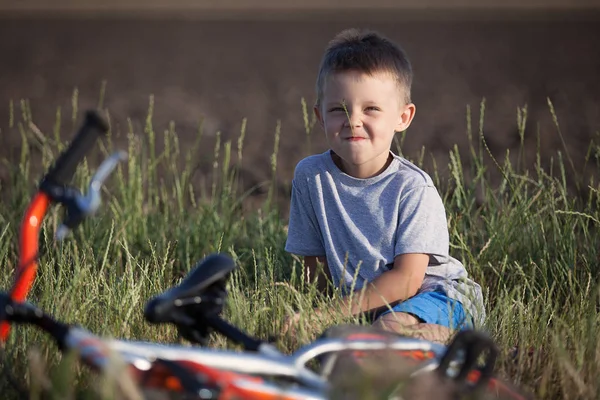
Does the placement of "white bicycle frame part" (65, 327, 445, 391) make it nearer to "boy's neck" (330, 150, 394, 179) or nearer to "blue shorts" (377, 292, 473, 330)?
"blue shorts" (377, 292, 473, 330)


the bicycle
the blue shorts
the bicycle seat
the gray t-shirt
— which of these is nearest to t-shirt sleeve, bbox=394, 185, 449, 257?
the gray t-shirt

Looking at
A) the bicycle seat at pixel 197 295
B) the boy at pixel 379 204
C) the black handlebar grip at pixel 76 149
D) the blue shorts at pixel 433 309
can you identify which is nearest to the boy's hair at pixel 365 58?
the boy at pixel 379 204

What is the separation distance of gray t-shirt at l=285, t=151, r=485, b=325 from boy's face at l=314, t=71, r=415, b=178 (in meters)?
0.12

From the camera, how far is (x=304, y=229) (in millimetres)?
2992

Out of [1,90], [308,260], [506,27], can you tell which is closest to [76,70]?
[1,90]

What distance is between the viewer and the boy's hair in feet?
8.91

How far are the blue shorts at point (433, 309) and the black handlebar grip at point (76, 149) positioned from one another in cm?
130

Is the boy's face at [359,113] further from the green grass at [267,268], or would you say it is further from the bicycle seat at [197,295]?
the bicycle seat at [197,295]

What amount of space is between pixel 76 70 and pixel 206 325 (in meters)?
9.74

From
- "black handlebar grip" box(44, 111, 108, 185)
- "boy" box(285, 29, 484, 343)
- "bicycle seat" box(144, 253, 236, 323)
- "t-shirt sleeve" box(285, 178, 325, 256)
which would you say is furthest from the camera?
"t-shirt sleeve" box(285, 178, 325, 256)

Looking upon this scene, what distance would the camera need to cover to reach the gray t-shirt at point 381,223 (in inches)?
107

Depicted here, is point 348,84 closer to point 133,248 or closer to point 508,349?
point 508,349

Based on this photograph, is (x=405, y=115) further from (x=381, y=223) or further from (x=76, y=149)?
(x=76, y=149)

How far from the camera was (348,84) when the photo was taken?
8.86 ft
